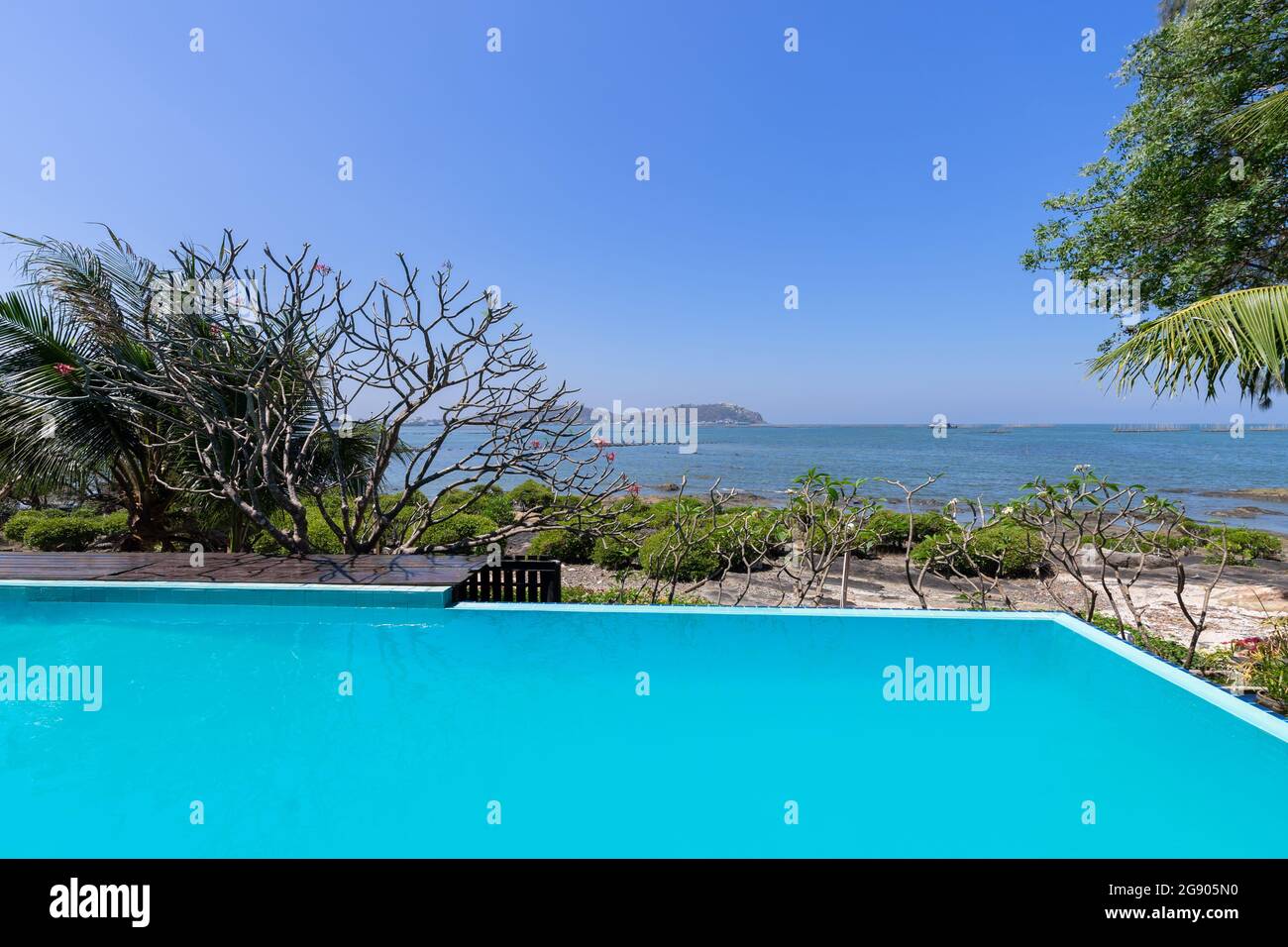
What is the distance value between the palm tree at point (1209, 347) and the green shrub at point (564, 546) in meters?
8.99

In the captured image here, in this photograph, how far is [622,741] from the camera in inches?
143

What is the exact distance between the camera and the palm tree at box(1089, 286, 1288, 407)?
12.8 ft

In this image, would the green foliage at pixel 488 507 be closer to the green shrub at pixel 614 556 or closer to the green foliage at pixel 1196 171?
the green shrub at pixel 614 556

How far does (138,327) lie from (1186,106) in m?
13.8

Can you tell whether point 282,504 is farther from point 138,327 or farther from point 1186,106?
point 1186,106

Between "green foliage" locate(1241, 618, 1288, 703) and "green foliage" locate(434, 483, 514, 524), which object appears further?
"green foliage" locate(434, 483, 514, 524)

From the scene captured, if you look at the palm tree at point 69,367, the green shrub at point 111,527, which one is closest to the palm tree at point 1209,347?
the palm tree at point 69,367

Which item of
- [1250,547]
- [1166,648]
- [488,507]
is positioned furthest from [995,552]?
[488,507]

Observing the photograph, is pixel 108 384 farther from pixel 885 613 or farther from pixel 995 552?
pixel 995 552

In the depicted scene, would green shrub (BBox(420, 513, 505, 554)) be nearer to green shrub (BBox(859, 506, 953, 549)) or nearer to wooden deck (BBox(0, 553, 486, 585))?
wooden deck (BBox(0, 553, 486, 585))

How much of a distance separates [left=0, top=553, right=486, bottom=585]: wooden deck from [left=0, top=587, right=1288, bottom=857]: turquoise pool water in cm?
43

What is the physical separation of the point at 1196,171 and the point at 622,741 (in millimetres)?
10375

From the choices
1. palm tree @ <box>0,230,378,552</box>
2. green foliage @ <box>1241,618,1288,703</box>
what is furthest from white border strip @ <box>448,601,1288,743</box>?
palm tree @ <box>0,230,378,552</box>

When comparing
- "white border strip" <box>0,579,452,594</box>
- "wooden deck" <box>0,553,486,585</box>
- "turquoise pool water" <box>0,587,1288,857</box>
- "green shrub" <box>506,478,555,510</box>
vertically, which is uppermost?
"wooden deck" <box>0,553,486,585</box>
